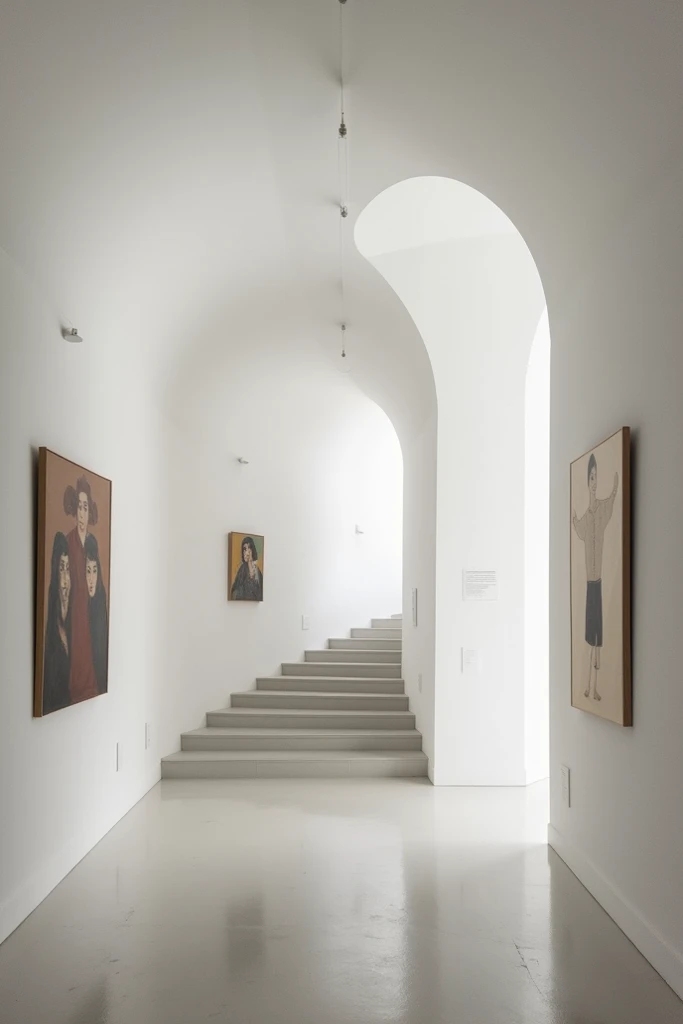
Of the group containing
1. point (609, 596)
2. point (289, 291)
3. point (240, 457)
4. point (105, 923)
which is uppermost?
point (289, 291)

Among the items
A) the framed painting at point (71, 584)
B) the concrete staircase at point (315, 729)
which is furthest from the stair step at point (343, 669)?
the framed painting at point (71, 584)

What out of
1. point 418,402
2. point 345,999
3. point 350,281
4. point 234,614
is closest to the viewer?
point 345,999

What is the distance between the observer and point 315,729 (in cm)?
937

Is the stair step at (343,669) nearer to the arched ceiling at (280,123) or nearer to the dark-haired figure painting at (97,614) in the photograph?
the dark-haired figure painting at (97,614)

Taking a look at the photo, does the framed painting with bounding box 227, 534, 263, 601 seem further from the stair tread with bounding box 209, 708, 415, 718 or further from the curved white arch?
the curved white arch

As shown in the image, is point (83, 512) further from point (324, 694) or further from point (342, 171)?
point (324, 694)

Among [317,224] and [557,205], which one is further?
[317,224]

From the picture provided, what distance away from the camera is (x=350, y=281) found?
7.54 metres

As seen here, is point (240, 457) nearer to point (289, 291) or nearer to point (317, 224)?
point (289, 291)

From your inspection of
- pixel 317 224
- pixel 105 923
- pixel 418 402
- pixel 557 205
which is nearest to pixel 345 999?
pixel 105 923

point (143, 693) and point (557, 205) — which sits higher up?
point (557, 205)

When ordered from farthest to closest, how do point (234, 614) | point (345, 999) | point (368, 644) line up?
point (368, 644)
point (234, 614)
point (345, 999)

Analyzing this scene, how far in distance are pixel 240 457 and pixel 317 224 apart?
4.58 meters

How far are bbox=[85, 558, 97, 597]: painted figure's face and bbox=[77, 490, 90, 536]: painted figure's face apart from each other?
21 centimetres
